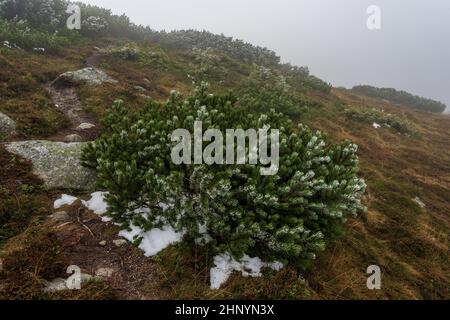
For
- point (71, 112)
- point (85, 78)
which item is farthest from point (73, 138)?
point (85, 78)

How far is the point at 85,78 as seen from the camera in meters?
11.8

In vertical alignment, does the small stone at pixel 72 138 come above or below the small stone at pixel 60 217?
above

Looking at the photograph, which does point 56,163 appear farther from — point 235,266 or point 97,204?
point 235,266

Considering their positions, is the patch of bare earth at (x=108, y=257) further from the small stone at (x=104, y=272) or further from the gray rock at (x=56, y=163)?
the gray rock at (x=56, y=163)

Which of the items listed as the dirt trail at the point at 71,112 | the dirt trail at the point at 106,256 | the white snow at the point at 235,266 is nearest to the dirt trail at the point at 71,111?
the dirt trail at the point at 71,112

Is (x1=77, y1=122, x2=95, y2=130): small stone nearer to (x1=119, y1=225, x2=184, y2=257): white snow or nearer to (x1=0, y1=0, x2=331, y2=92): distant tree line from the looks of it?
(x1=119, y1=225, x2=184, y2=257): white snow

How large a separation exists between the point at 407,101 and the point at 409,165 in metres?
20.9

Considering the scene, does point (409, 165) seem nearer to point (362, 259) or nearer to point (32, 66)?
point (362, 259)

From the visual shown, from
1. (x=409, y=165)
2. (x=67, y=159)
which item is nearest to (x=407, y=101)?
(x=409, y=165)

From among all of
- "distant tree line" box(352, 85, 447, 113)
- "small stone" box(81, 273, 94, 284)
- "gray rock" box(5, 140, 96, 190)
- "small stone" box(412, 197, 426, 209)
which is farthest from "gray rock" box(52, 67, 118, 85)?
"distant tree line" box(352, 85, 447, 113)

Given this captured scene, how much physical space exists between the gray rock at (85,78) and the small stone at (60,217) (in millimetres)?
6965

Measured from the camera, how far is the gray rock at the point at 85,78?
1160 cm

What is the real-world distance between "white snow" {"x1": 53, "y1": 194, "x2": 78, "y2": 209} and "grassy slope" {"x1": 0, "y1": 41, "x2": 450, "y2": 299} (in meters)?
0.15

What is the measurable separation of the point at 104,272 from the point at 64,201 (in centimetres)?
196
